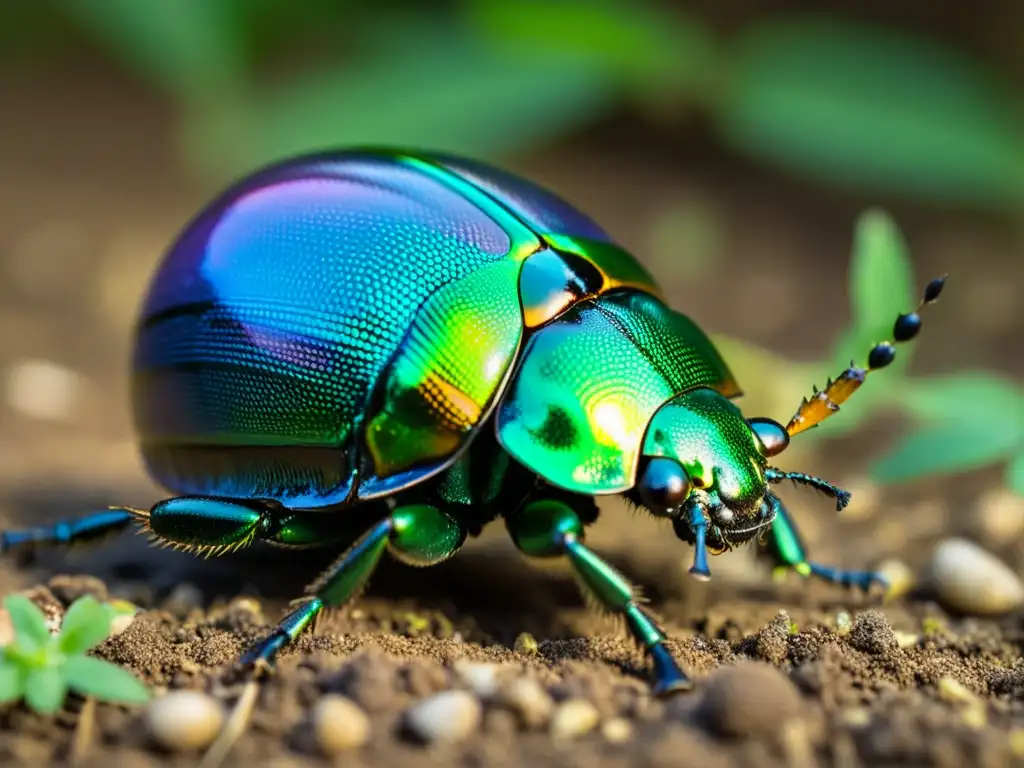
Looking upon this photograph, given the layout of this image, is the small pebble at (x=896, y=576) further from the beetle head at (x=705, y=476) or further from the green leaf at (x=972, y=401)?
the beetle head at (x=705, y=476)

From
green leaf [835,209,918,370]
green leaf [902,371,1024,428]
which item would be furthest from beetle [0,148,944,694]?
green leaf [902,371,1024,428]

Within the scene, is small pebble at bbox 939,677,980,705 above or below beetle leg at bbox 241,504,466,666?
above

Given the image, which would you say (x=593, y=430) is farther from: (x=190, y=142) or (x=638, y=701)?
(x=190, y=142)

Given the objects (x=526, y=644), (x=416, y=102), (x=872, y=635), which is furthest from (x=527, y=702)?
(x=416, y=102)

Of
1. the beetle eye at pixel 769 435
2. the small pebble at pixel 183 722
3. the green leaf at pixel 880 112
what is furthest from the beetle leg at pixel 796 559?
the green leaf at pixel 880 112

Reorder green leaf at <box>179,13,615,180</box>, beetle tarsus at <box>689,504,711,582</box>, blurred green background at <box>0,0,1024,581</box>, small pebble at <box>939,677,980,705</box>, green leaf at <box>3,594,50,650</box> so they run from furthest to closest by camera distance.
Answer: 1. green leaf at <box>179,13,615,180</box>
2. blurred green background at <box>0,0,1024,581</box>
3. beetle tarsus at <box>689,504,711,582</box>
4. small pebble at <box>939,677,980,705</box>
5. green leaf at <box>3,594,50,650</box>

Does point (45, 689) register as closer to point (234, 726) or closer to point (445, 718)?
point (234, 726)

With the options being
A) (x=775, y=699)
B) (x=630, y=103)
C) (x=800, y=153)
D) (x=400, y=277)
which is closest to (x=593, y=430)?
(x=400, y=277)

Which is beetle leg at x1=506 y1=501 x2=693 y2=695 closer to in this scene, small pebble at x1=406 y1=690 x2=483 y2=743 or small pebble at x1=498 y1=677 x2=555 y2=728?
small pebble at x1=498 y1=677 x2=555 y2=728
